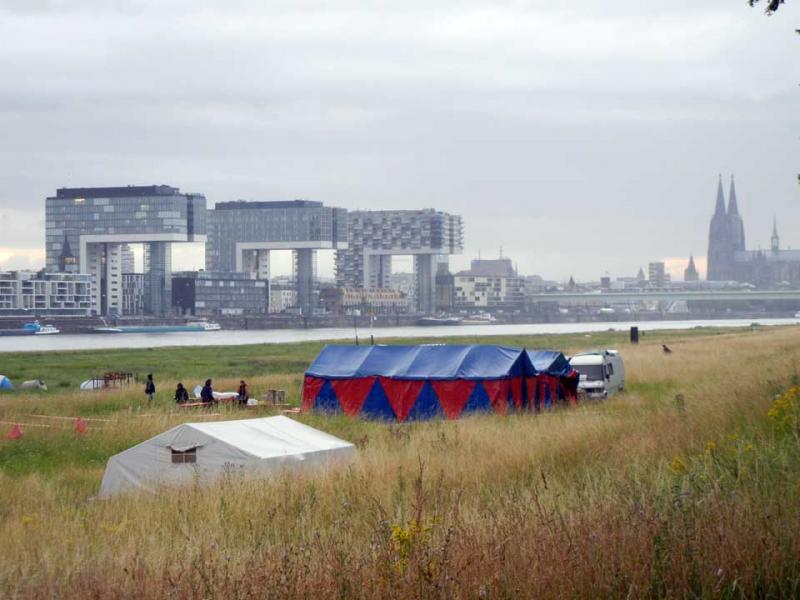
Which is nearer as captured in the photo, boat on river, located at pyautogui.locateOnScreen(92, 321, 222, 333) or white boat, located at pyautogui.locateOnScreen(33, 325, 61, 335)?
white boat, located at pyautogui.locateOnScreen(33, 325, 61, 335)

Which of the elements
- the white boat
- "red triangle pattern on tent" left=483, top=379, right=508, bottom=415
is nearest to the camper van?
"red triangle pattern on tent" left=483, top=379, right=508, bottom=415

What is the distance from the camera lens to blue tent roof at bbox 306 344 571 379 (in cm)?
2950

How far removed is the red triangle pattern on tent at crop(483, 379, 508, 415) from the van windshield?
5.69m

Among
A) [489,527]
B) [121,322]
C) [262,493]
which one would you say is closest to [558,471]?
[262,493]

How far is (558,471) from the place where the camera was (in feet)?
43.4

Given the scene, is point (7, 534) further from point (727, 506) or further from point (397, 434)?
Answer: point (397, 434)

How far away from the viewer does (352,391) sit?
30.8 meters

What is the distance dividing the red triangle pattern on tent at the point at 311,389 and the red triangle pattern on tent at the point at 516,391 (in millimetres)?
5420

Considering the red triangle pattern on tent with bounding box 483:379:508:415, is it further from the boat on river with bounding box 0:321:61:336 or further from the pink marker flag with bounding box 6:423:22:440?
the boat on river with bounding box 0:321:61:336

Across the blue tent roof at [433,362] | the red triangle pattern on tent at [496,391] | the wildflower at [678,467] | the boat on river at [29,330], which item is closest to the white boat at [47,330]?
the boat on river at [29,330]

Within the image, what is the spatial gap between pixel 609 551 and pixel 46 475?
13.7m

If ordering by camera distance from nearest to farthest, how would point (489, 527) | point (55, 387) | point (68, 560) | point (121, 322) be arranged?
point (489, 527) < point (68, 560) < point (55, 387) < point (121, 322)

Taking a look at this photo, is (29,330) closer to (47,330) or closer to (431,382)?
(47,330)

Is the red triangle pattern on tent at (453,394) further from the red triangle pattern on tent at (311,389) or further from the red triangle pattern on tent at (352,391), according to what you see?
the red triangle pattern on tent at (311,389)
